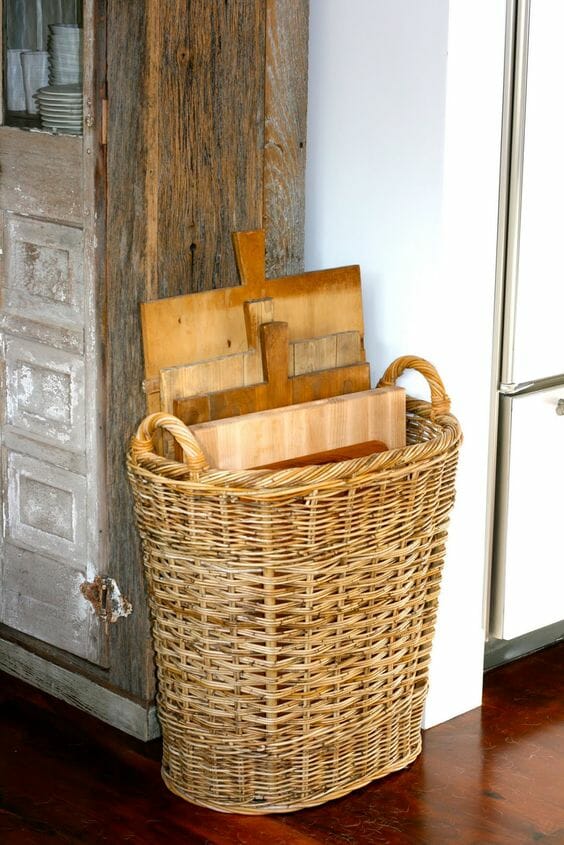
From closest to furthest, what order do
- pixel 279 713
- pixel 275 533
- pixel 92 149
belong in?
1. pixel 275 533
2. pixel 279 713
3. pixel 92 149

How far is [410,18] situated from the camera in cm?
236

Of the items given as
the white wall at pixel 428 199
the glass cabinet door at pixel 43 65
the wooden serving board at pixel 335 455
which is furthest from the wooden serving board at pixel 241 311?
the glass cabinet door at pixel 43 65

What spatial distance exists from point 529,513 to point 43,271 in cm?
111

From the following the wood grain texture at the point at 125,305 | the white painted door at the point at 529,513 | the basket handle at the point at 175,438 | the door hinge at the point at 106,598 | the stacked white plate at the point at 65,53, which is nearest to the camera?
the basket handle at the point at 175,438

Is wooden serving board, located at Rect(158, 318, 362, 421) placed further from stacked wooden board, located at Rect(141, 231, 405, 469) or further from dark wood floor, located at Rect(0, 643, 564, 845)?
dark wood floor, located at Rect(0, 643, 564, 845)

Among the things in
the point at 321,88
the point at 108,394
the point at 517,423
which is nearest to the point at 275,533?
the point at 108,394

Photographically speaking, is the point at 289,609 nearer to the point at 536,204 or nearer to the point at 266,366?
the point at 266,366

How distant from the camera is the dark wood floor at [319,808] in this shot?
2182 millimetres

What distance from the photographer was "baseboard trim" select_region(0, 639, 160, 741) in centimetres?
250

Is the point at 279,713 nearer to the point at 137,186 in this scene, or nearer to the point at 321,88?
the point at 137,186

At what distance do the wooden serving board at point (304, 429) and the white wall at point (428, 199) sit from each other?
0.14 metres

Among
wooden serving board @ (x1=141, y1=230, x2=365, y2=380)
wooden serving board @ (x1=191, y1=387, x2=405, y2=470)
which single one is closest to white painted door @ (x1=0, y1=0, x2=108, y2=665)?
wooden serving board @ (x1=141, y1=230, x2=365, y2=380)

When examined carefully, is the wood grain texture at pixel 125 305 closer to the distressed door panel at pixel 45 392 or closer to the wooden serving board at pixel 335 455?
the distressed door panel at pixel 45 392

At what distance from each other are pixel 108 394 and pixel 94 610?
0.45 m
